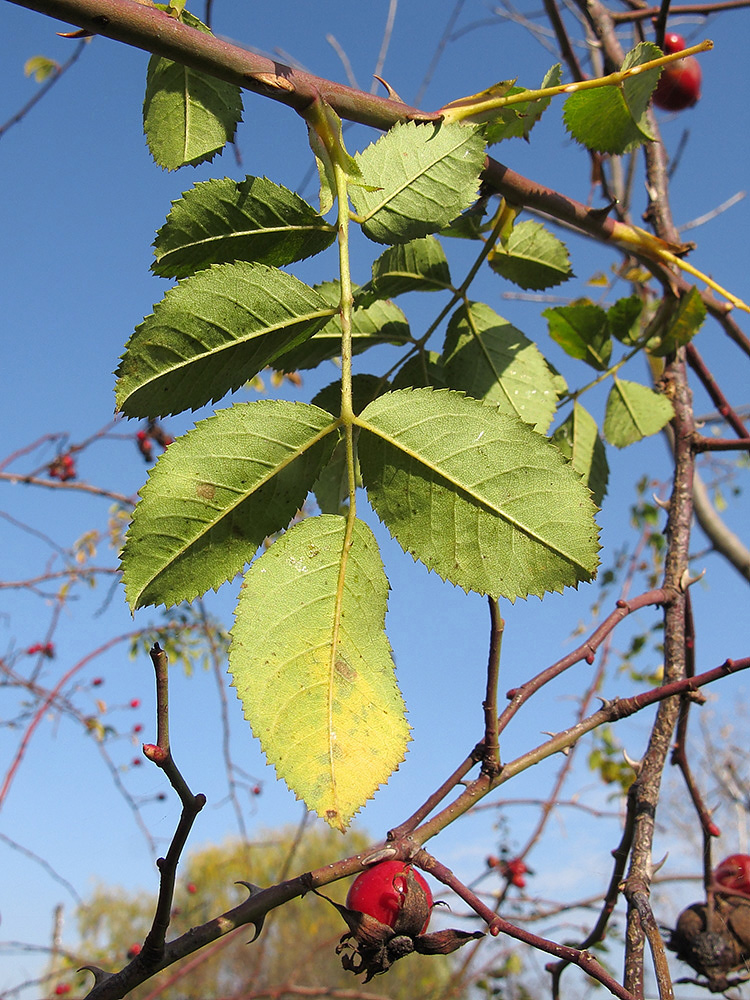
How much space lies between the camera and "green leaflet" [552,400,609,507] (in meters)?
1.14

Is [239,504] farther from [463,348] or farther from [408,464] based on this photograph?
[463,348]

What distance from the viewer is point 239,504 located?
62cm

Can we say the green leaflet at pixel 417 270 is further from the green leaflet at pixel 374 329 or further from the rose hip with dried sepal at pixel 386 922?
the rose hip with dried sepal at pixel 386 922

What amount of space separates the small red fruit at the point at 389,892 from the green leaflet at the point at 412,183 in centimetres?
62

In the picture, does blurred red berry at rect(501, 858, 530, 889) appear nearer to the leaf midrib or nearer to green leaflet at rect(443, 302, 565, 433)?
green leaflet at rect(443, 302, 565, 433)

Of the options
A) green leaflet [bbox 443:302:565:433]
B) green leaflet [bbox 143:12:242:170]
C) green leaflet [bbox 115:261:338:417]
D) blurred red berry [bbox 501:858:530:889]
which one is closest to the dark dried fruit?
green leaflet [bbox 443:302:565:433]

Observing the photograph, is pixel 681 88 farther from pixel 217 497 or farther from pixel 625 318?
pixel 217 497

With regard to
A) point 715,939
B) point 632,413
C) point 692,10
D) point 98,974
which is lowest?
point 715,939

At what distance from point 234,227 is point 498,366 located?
0.38 meters

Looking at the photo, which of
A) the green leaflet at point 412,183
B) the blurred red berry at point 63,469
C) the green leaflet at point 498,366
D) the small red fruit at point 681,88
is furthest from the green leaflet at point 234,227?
the blurred red berry at point 63,469

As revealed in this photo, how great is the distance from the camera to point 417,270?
1.00m

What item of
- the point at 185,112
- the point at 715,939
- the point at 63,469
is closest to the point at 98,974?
the point at 185,112

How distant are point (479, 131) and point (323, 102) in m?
0.16

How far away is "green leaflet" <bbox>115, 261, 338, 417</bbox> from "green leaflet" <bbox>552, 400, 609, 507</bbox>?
0.56 metres
